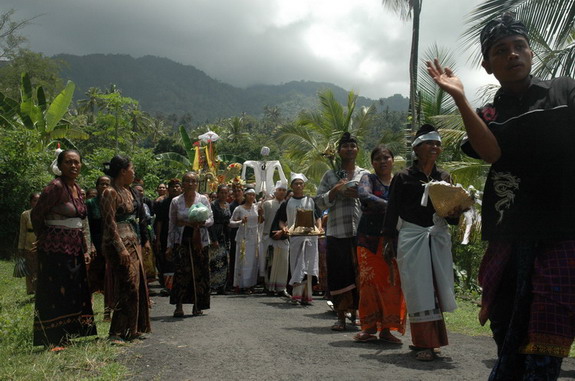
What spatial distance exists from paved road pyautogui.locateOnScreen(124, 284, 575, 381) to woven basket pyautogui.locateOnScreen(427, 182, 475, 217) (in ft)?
4.47

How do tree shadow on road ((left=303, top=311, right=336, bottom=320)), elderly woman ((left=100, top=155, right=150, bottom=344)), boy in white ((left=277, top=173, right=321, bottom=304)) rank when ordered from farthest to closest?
1. boy in white ((left=277, top=173, right=321, bottom=304))
2. tree shadow on road ((left=303, top=311, right=336, bottom=320))
3. elderly woman ((left=100, top=155, right=150, bottom=344))

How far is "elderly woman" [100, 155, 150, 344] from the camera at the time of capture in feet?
20.4

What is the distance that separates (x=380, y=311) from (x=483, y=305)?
3522 mm

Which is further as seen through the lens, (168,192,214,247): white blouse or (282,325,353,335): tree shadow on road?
(168,192,214,247): white blouse

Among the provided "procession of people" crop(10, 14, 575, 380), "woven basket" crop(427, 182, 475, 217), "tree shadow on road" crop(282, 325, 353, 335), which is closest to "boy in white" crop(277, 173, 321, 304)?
"procession of people" crop(10, 14, 575, 380)

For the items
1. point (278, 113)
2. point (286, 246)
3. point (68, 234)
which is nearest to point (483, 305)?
point (68, 234)

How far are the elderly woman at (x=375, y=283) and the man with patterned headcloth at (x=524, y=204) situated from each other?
3399 millimetres

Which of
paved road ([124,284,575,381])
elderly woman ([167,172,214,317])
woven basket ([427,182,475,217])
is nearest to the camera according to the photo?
paved road ([124,284,575,381])

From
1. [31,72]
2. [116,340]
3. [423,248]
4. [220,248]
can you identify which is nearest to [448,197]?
[423,248]

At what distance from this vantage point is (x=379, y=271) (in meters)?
6.11

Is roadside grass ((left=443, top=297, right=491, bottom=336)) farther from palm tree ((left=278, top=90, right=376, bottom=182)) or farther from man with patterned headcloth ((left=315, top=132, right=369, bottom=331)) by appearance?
palm tree ((left=278, top=90, right=376, bottom=182))

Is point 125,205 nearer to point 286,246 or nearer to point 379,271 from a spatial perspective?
point 379,271

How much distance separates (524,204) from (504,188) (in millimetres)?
122

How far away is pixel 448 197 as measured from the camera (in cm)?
501
